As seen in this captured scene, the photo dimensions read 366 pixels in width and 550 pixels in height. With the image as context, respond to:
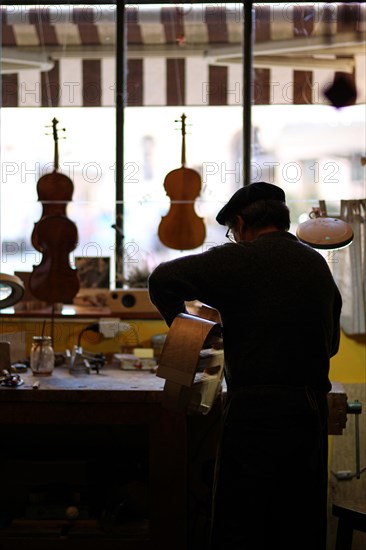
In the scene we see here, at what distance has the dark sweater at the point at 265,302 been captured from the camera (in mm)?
2502

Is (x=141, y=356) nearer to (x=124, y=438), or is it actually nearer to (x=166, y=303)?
(x=124, y=438)

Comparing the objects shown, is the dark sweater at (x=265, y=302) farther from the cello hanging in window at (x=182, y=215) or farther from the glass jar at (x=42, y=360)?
the cello hanging in window at (x=182, y=215)

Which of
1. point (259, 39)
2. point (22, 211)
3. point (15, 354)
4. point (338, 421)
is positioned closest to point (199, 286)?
point (338, 421)

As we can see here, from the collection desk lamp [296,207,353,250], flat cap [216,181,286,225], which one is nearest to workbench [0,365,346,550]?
desk lamp [296,207,353,250]

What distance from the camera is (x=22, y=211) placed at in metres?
5.04

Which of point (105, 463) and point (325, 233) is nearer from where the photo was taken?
point (325, 233)

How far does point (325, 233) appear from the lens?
3787mm

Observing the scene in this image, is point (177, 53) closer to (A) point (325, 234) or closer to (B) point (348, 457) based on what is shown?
(A) point (325, 234)

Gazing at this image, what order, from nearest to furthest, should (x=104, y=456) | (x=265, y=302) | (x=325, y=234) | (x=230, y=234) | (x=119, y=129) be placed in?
(x=265, y=302), (x=230, y=234), (x=325, y=234), (x=104, y=456), (x=119, y=129)

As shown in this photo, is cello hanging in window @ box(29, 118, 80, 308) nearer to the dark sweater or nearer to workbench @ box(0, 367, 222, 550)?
workbench @ box(0, 367, 222, 550)

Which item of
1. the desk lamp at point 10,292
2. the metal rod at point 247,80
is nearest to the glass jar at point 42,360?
the desk lamp at point 10,292

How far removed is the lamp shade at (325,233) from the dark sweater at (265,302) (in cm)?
120

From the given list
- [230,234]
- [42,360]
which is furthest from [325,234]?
[42,360]

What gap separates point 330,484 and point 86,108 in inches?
104
